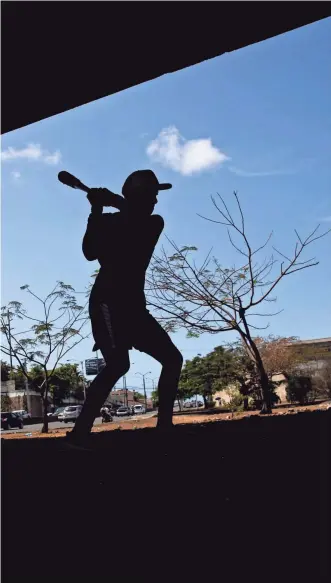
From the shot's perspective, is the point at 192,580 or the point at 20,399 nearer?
the point at 192,580

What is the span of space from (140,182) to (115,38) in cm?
119

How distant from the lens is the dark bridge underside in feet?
9.29

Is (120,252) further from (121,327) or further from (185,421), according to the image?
(185,421)

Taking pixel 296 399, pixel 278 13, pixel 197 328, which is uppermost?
pixel 278 13

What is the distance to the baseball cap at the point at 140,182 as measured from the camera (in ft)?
9.16

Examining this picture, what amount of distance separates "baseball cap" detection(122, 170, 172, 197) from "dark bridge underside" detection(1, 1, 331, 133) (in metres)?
1.10

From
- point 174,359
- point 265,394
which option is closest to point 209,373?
point 265,394

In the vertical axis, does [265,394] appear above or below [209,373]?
below

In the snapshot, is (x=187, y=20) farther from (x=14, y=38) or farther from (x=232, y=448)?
(x=232, y=448)

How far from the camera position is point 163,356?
267 cm

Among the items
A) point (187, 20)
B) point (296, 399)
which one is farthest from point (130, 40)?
point (296, 399)

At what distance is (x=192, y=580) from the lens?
0.85 m

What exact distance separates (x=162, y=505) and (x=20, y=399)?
2489 inches

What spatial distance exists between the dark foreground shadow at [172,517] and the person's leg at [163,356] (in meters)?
0.97
